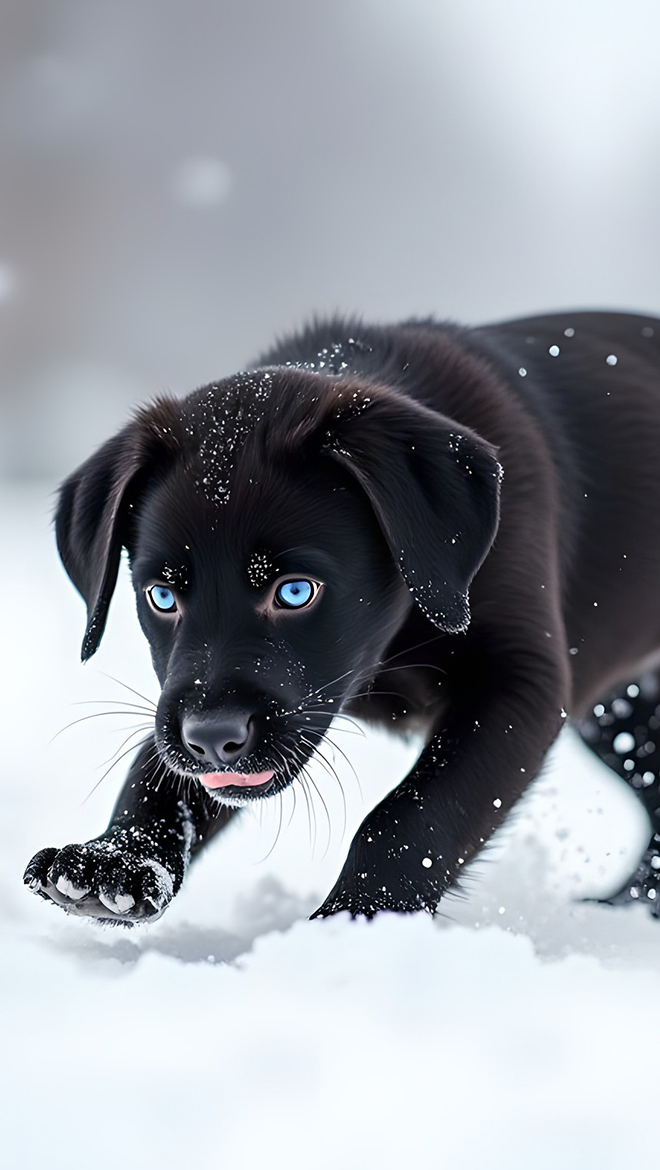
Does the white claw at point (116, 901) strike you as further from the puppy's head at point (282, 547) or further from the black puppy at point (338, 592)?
the puppy's head at point (282, 547)

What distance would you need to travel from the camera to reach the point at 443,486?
8.95ft

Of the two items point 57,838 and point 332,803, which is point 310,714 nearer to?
point 57,838

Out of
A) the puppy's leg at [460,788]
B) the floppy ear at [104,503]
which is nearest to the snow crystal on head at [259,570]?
the floppy ear at [104,503]

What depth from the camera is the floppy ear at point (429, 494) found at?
2691 millimetres

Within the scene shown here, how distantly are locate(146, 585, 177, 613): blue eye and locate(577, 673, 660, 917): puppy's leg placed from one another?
1.62m

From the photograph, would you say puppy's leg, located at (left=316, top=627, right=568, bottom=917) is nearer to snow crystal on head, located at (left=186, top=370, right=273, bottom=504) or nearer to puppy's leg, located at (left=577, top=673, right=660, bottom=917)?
snow crystal on head, located at (left=186, top=370, right=273, bottom=504)

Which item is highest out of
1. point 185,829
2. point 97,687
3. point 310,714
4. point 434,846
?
point 310,714

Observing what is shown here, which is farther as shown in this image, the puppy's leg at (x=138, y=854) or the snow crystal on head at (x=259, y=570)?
the puppy's leg at (x=138, y=854)

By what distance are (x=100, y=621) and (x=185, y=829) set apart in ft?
1.64

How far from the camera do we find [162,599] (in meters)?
2.76

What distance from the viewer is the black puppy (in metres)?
2.65

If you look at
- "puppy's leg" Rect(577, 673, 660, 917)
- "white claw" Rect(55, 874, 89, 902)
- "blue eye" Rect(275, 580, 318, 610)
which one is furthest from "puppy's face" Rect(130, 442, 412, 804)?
"puppy's leg" Rect(577, 673, 660, 917)

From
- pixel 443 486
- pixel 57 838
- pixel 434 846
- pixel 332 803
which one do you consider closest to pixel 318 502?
pixel 443 486

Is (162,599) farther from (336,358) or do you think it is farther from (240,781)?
(336,358)
